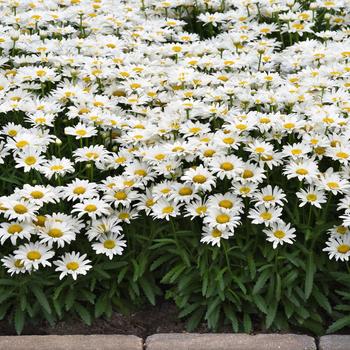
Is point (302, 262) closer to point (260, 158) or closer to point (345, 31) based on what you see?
point (260, 158)

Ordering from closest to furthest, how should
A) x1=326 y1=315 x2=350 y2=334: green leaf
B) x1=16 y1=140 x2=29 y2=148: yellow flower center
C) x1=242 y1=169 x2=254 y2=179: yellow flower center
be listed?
1. x1=326 y1=315 x2=350 y2=334: green leaf
2. x1=242 y1=169 x2=254 y2=179: yellow flower center
3. x1=16 y1=140 x2=29 y2=148: yellow flower center

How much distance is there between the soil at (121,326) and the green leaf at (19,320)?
0.07 m

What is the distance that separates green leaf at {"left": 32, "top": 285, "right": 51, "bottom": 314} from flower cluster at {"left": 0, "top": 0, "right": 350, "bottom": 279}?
104 millimetres

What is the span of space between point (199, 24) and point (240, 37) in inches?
26.7

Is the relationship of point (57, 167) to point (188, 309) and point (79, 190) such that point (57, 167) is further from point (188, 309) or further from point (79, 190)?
point (188, 309)

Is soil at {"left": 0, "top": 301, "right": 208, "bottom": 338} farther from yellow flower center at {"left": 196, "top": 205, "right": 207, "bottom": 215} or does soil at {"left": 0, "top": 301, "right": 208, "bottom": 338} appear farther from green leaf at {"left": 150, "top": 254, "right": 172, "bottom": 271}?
yellow flower center at {"left": 196, "top": 205, "right": 207, "bottom": 215}

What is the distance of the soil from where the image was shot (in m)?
3.38

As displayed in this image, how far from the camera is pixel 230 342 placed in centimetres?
319

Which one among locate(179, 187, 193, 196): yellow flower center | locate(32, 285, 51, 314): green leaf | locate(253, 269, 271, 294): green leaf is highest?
locate(179, 187, 193, 196): yellow flower center

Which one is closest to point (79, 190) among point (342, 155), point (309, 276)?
point (309, 276)

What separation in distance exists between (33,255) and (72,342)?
16.0 inches

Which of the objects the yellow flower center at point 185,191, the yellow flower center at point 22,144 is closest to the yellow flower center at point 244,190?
the yellow flower center at point 185,191

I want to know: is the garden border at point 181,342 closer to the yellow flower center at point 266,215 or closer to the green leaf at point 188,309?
the green leaf at point 188,309

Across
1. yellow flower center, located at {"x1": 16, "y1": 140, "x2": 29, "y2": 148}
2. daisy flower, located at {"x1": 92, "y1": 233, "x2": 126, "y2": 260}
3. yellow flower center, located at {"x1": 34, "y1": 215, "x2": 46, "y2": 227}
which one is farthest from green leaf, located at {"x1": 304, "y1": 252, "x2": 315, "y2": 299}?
yellow flower center, located at {"x1": 16, "y1": 140, "x2": 29, "y2": 148}
